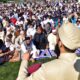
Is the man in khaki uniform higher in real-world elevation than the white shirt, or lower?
higher

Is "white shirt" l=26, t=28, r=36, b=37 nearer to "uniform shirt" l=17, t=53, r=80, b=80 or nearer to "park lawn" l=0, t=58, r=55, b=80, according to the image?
"park lawn" l=0, t=58, r=55, b=80

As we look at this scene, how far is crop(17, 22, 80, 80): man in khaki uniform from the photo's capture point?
139 inches

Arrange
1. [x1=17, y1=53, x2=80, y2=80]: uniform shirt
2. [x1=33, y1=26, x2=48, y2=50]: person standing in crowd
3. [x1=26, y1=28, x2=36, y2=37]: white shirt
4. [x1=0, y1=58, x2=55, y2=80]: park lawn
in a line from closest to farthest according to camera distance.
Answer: [x1=17, y1=53, x2=80, y2=80]: uniform shirt → [x1=0, y1=58, x2=55, y2=80]: park lawn → [x1=33, y1=26, x2=48, y2=50]: person standing in crowd → [x1=26, y1=28, x2=36, y2=37]: white shirt

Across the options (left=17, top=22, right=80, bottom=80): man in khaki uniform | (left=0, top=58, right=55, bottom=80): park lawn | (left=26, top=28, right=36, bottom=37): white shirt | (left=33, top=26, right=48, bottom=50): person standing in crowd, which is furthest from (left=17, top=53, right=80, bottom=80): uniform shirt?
(left=26, top=28, right=36, bottom=37): white shirt

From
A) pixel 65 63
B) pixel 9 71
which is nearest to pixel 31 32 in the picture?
pixel 9 71

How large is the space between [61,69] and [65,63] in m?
0.06

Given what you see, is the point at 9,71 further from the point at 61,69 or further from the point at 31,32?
the point at 61,69

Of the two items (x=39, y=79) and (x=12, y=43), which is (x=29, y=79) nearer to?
(x=39, y=79)

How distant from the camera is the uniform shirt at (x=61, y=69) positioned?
3.52 meters

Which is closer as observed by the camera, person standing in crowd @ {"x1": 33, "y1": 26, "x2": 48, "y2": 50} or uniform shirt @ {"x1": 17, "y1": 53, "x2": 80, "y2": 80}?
uniform shirt @ {"x1": 17, "y1": 53, "x2": 80, "y2": 80}

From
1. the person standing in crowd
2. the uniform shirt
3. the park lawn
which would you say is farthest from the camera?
the person standing in crowd

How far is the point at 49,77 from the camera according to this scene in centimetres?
355

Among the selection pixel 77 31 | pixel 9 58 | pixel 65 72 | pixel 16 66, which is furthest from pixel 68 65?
pixel 9 58

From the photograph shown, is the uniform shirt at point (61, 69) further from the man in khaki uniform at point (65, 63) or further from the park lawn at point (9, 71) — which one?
the park lawn at point (9, 71)
